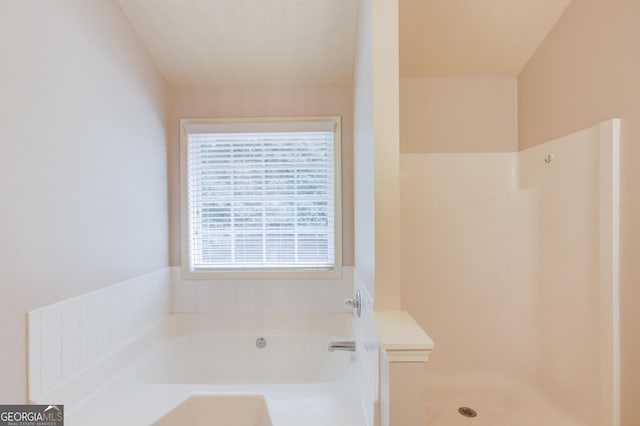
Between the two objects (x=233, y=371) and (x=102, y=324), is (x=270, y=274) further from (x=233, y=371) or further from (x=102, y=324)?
(x=102, y=324)

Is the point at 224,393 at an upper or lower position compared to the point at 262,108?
lower

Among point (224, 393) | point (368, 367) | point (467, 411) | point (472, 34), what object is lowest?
point (467, 411)

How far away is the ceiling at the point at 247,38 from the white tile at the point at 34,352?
1626mm

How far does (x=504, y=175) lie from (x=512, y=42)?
803 mm

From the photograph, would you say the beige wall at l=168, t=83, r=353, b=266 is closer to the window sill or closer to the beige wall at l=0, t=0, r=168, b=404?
the window sill

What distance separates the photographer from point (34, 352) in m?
1.16

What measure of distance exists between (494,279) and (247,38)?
2233 millimetres

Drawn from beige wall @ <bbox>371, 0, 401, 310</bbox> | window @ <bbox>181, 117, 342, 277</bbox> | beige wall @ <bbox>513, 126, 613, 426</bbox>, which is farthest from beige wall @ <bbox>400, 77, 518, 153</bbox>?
beige wall @ <bbox>371, 0, 401, 310</bbox>

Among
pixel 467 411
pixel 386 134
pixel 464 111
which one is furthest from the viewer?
pixel 464 111

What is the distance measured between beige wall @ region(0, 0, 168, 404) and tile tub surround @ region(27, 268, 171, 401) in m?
0.04

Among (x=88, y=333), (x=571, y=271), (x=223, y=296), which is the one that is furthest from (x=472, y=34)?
(x=88, y=333)

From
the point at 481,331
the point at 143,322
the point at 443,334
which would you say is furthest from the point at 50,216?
the point at 481,331

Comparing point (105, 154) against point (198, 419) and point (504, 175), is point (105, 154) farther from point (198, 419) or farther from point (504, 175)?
point (504, 175)

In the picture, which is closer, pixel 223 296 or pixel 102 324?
pixel 102 324
